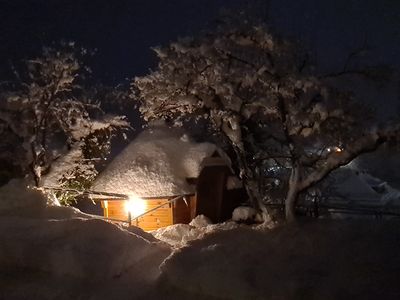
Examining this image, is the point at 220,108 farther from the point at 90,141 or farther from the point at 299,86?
the point at 90,141

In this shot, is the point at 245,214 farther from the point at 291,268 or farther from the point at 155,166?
the point at 291,268

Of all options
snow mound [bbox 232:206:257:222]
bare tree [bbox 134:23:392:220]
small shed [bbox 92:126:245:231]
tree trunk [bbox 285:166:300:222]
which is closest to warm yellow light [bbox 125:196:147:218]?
small shed [bbox 92:126:245:231]

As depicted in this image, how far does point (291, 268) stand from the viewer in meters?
7.62

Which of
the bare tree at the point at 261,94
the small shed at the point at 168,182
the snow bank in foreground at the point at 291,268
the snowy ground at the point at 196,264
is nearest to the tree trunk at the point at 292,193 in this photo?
the bare tree at the point at 261,94

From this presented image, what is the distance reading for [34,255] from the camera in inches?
364

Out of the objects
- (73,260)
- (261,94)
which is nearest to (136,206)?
(261,94)

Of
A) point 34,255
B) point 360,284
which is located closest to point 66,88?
point 34,255

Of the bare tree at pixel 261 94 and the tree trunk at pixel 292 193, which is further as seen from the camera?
the tree trunk at pixel 292 193

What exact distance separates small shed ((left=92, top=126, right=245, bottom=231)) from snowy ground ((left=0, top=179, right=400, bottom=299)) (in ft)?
27.1

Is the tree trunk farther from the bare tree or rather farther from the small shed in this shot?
the small shed

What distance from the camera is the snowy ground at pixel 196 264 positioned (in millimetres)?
6871

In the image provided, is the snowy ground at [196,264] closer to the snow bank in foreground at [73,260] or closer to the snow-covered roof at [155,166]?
the snow bank in foreground at [73,260]

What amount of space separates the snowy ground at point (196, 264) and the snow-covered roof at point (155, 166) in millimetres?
8268

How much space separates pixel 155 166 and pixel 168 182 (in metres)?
1.20
